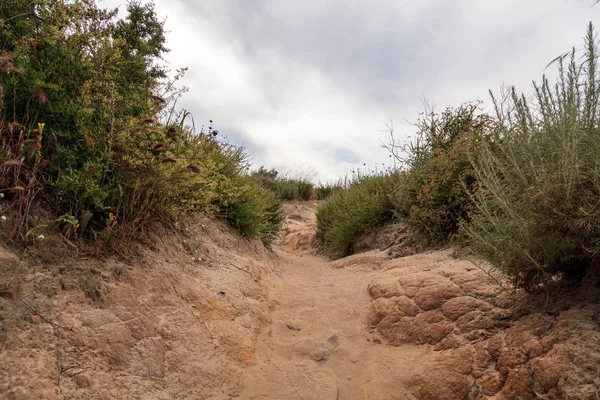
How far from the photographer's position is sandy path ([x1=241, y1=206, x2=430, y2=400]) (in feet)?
7.56

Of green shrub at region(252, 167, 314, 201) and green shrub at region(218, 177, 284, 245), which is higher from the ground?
green shrub at region(252, 167, 314, 201)

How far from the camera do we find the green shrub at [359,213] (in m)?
6.16

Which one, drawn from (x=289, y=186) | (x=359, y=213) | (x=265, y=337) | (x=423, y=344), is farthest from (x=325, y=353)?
(x=289, y=186)

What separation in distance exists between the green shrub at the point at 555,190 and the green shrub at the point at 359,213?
10.4 feet

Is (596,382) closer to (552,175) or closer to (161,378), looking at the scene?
(552,175)

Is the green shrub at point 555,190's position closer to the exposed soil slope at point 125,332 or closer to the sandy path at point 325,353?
the sandy path at point 325,353

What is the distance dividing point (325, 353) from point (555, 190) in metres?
1.69

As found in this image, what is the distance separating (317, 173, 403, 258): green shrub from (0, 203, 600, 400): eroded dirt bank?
2.68m

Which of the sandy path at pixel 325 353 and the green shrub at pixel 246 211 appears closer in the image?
the sandy path at pixel 325 353

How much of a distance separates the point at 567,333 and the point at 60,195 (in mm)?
2855

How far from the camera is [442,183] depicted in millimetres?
4605

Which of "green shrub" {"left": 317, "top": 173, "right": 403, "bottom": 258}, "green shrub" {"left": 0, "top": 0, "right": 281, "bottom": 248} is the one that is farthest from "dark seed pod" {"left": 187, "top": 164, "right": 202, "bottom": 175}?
"green shrub" {"left": 317, "top": 173, "right": 403, "bottom": 258}

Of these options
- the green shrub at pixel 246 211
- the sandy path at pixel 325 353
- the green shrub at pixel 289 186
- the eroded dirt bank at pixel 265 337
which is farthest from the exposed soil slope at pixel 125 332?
the green shrub at pixel 289 186

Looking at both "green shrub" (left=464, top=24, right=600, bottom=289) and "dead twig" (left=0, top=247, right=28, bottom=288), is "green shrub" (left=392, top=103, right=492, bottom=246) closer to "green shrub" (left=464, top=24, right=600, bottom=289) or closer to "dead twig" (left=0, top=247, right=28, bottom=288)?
"green shrub" (left=464, top=24, right=600, bottom=289)
